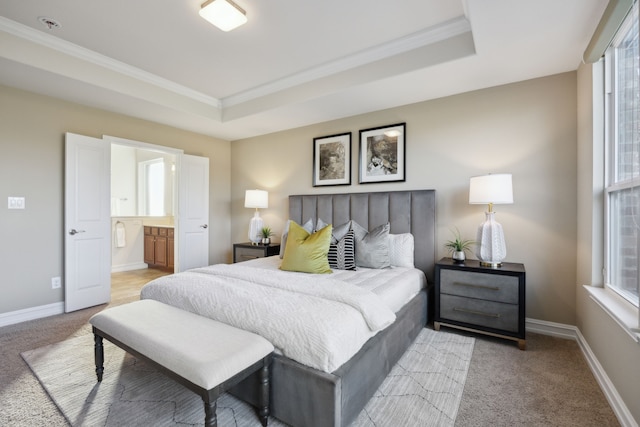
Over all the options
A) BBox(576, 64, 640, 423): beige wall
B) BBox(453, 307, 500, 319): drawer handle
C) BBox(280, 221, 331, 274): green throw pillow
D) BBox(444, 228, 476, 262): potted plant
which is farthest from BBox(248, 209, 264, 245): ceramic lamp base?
BBox(576, 64, 640, 423): beige wall

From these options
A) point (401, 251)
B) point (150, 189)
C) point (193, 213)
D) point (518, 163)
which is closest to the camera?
point (518, 163)

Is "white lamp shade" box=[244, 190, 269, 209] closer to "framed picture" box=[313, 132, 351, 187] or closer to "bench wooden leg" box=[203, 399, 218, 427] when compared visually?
"framed picture" box=[313, 132, 351, 187]

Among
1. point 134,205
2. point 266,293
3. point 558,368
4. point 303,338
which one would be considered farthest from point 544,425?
point 134,205

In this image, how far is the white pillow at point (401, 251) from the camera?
9.98 ft

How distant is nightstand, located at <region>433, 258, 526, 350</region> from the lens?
2.41 meters

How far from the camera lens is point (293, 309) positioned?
1.64 metres

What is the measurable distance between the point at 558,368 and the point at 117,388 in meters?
3.04

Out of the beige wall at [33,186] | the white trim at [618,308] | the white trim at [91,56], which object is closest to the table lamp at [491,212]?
the white trim at [618,308]

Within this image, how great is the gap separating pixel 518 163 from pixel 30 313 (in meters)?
5.25

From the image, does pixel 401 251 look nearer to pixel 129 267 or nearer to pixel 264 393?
pixel 264 393

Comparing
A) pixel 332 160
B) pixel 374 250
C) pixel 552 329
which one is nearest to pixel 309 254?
pixel 374 250

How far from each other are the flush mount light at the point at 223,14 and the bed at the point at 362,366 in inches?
79.8

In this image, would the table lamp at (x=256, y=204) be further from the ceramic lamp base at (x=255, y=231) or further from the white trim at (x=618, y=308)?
the white trim at (x=618, y=308)

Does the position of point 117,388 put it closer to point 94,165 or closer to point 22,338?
point 22,338
